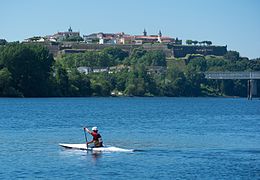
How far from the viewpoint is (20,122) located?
88.7 meters

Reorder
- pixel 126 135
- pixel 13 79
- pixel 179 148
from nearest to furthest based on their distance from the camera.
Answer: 1. pixel 179 148
2. pixel 126 135
3. pixel 13 79

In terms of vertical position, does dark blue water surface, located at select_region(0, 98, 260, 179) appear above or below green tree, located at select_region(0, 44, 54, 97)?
below

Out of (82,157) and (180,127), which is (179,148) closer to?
(82,157)

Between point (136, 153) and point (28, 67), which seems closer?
point (136, 153)

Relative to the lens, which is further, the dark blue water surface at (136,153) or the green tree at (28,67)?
the green tree at (28,67)

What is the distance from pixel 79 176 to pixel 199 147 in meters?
16.9

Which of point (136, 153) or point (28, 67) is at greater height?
Result: point (28, 67)

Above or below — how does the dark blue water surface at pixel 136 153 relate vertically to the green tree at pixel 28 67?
below

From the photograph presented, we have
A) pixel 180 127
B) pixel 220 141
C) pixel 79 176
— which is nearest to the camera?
pixel 79 176

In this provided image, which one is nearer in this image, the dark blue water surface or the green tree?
the dark blue water surface

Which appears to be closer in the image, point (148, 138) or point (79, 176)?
point (79, 176)

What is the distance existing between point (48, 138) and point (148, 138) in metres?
8.08

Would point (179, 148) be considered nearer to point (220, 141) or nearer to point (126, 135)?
point (220, 141)

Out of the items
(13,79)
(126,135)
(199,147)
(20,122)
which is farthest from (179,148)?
(13,79)
